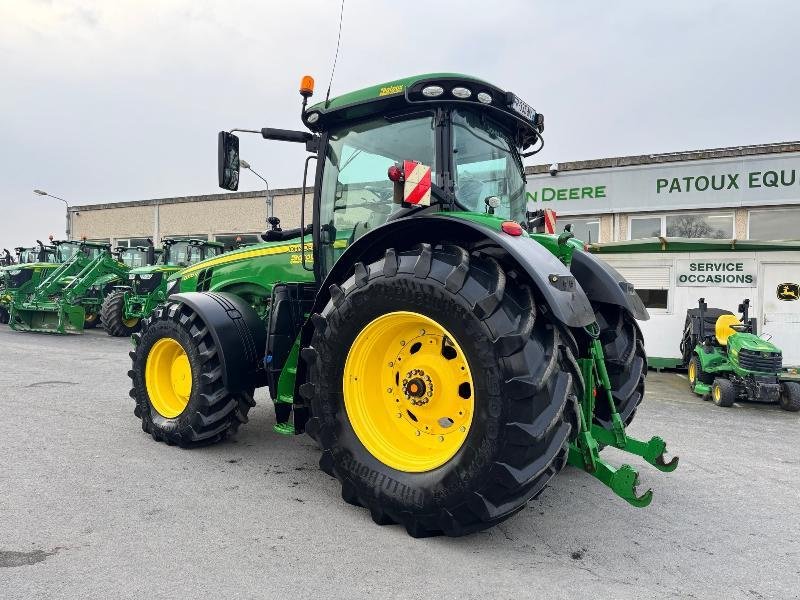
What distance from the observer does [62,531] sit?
2.76 meters

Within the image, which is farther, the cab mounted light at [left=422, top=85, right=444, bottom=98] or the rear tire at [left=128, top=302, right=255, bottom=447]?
the rear tire at [left=128, top=302, right=255, bottom=447]

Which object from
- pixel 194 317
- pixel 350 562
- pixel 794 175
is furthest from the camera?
pixel 794 175

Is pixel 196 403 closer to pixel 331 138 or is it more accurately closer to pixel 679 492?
pixel 331 138

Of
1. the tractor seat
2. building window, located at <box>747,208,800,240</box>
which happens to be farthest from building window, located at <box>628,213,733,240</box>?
the tractor seat

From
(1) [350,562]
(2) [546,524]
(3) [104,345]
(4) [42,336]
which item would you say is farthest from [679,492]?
(4) [42,336]

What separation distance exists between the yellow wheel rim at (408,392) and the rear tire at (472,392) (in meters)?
0.04

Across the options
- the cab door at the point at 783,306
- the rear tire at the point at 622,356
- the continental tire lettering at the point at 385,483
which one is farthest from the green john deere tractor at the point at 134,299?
the cab door at the point at 783,306

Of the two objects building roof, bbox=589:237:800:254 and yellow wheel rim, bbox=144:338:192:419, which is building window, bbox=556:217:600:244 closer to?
building roof, bbox=589:237:800:254

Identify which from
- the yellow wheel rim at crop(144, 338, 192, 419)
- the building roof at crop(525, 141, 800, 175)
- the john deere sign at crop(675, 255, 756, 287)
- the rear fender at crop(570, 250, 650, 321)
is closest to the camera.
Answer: the rear fender at crop(570, 250, 650, 321)

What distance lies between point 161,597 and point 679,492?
3062 mm

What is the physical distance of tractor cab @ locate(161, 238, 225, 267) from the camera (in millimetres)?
14797

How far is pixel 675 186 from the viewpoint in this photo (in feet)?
46.4

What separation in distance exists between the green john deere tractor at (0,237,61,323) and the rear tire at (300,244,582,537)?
15813 mm

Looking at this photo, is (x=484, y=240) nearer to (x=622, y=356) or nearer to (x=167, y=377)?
(x=622, y=356)
